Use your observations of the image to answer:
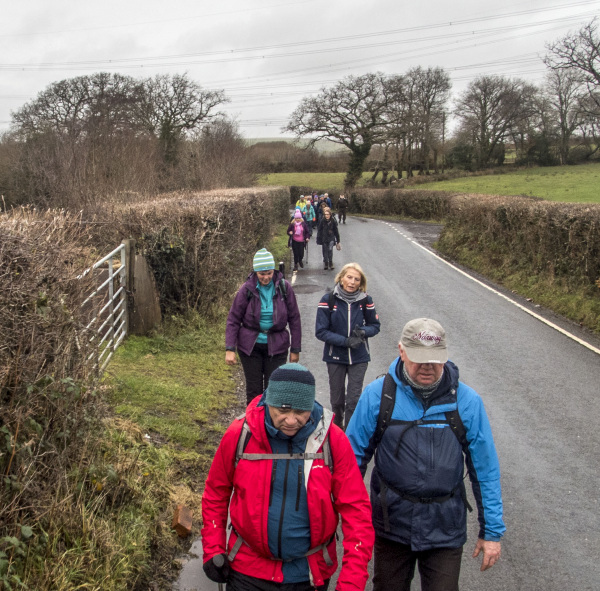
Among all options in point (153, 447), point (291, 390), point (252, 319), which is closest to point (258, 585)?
point (291, 390)

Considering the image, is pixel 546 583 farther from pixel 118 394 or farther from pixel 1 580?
pixel 118 394

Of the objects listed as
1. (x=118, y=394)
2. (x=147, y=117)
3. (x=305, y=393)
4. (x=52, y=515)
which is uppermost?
(x=147, y=117)

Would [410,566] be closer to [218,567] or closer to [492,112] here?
[218,567]

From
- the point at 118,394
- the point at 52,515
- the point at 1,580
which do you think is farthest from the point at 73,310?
the point at 118,394

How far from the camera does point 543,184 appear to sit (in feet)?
166

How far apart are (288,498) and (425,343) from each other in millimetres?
1101

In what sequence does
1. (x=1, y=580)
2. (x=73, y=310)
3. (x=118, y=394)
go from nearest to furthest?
(x=1, y=580), (x=73, y=310), (x=118, y=394)

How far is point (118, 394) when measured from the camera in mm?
7301

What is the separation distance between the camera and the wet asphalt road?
4.85 meters

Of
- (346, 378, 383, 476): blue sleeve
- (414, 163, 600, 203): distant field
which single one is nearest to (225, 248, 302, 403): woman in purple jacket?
(346, 378, 383, 476): blue sleeve

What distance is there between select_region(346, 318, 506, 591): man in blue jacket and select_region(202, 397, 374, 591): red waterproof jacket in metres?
0.40

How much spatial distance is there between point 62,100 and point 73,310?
44.0m

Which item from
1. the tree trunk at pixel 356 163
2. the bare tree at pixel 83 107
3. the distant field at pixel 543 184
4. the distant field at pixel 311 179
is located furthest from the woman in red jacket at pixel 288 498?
the distant field at pixel 311 179

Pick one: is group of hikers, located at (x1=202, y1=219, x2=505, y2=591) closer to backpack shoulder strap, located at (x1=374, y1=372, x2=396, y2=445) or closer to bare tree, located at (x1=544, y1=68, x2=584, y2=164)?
backpack shoulder strap, located at (x1=374, y1=372, x2=396, y2=445)
